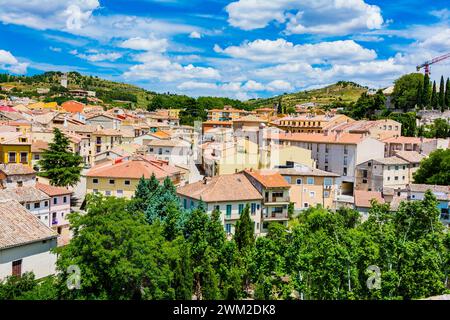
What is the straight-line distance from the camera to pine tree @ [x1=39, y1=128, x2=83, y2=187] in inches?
1535

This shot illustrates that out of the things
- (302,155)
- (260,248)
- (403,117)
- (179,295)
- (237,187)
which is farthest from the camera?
(403,117)

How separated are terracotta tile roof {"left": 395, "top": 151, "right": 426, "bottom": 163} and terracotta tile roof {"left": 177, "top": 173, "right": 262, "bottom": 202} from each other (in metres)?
24.1

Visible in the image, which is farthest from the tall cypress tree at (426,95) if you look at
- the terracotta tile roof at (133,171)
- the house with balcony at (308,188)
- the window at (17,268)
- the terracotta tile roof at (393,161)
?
the window at (17,268)

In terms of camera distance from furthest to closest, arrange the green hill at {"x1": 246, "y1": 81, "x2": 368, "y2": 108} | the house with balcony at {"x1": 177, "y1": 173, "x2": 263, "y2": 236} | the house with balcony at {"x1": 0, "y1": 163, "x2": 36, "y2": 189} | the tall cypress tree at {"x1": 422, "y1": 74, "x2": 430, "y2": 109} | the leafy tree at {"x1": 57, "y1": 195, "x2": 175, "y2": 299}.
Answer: the green hill at {"x1": 246, "y1": 81, "x2": 368, "y2": 108} → the tall cypress tree at {"x1": 422, "y1": 74, "x2": 430, "y2": 109} → the house with balcony at {"x1": 0, "y1": 163, "x2": 36, "y2": 189} → the house with balcony at {"x1": 177, "y1": 173, "x2": 263, "y2": 236} → the leafy tree at {"x1": 57, "y1": 195, "x2": 175, "y2": 299}

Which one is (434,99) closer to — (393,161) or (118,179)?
(393,161)

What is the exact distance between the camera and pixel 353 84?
167 metres

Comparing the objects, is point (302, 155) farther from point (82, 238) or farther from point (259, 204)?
point (82, 238)

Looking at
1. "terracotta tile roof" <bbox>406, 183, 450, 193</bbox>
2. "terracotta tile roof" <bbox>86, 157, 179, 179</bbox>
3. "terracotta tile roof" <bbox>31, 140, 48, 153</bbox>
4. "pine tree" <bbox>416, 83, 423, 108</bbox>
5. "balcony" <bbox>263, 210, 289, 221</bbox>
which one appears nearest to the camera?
"balcony" <bbox>263, 210, 289, 221</bbox>

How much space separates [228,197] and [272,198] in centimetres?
414

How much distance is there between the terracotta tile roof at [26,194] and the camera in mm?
28178

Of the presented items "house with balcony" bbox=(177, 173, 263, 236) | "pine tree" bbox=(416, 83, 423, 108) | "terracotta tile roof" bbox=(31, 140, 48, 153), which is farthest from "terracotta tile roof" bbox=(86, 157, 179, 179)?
"pine tree" bbox=(416, 83, 423, 108)

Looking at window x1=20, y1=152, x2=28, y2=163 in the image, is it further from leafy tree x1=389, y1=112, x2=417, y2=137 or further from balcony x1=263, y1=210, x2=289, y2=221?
leafy tree x1=389, y1=112, x2=417, y2=137

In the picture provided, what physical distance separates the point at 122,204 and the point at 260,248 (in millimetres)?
6148
